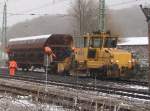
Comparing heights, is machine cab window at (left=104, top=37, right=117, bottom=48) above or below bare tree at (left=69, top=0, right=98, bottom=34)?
below

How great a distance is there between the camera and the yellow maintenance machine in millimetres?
28688

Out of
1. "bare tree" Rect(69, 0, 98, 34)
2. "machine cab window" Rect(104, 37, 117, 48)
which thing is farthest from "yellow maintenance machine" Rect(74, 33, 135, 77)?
"bare tree" Rect(69, 0, 98, 34)

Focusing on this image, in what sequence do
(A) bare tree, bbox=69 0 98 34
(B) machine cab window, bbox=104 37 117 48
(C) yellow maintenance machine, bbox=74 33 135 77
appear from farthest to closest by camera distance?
(A) bare tree, bbox=69 0 98 34, (B) machine cab window, bbox=104 37 117 48, (C) yellow maintenance machine, bbox=74 33 135 77

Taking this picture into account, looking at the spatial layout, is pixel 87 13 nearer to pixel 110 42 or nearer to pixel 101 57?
pixel 110 42

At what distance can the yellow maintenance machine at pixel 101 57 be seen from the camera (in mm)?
28688

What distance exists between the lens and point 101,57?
2975cm

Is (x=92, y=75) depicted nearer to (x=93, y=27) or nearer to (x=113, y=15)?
(x=93, y=27)

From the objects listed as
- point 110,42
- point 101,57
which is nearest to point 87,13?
point 110,42

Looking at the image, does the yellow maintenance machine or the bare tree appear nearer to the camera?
the yellow maintenance machine

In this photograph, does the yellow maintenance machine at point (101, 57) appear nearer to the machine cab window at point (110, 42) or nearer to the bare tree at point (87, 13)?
the machine cab window at point (110, 42)

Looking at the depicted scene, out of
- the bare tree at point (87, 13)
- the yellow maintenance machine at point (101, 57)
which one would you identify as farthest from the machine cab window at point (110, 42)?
the bare tree at point (87, 13)

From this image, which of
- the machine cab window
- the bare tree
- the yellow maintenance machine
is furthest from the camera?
the bare tree

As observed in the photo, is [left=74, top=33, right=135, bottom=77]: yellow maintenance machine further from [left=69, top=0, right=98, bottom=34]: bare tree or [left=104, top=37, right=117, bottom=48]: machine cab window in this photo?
[left=69, top=0, right=98, bottom=34]: bare tree

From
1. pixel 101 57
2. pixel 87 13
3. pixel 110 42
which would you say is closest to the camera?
pixel 101 57
